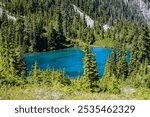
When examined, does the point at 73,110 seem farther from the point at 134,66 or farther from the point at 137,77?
the point at 134,66

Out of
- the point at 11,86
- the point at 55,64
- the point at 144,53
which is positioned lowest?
the point at 55,64

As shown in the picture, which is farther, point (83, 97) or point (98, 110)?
point (83, 97)

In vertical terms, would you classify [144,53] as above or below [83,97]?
below

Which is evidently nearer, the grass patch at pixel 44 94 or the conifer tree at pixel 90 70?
the grass patch at pixel 44 94

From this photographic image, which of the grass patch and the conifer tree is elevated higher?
the grass patch

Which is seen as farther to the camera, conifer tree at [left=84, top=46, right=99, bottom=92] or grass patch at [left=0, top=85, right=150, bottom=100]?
conifer tree at [left=84, top=46, right=99, bottom=92]

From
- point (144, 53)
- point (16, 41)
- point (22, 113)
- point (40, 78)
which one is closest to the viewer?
point (22, 113)

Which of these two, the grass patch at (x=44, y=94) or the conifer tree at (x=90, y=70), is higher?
the grass patch at (x=44, y=94)

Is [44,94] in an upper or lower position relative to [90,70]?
upper

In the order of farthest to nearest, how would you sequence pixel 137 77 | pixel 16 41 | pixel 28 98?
pixel 16 41, pixel 137 77, pixel 28 98

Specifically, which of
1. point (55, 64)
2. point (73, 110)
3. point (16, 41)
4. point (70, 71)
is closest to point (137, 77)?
point (70, 71)

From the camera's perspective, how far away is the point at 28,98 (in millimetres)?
21062

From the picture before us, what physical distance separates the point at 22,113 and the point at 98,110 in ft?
11.8

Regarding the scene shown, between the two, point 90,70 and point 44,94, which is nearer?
point 44,94
